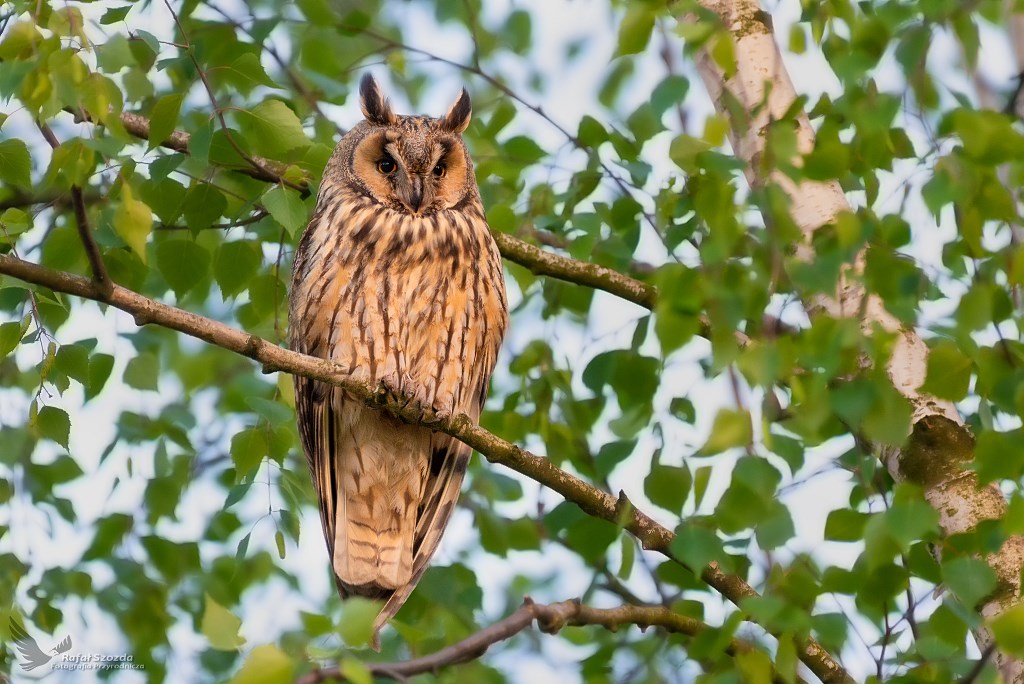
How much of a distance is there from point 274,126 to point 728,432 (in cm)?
117

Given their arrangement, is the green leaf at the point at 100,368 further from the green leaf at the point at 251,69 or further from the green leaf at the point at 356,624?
the green leaf at the point at 356,624

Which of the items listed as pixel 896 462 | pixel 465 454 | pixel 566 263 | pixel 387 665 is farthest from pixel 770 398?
pixel 465 454

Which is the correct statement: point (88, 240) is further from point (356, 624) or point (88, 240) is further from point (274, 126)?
point (356, 624)

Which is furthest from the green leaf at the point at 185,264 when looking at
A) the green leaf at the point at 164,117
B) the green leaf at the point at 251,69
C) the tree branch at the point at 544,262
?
the green leaf at the point at 164,117

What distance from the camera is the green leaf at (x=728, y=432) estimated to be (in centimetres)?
128

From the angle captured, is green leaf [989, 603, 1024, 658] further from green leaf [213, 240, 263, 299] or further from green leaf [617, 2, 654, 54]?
green leaf [213, 240, 263, 299]

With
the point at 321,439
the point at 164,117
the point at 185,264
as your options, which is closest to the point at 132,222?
the point at 164,117

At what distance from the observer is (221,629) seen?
54.1 inches

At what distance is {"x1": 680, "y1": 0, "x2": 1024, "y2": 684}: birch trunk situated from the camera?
1822mm

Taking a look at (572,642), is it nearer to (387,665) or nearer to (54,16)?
(387,665)

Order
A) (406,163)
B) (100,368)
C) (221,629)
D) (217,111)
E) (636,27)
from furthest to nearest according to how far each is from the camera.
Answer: (406,163) → (100,368) → (217,111) → (636,27) → (221,629)

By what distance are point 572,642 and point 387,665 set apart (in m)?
1.10

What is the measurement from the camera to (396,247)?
2559 millimetres

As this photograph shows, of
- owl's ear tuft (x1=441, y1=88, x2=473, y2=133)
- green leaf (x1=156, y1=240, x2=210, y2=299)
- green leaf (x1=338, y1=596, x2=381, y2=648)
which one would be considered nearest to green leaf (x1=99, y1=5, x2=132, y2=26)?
green leaf (x1=156, y1=240, x2=210, y2=299)
